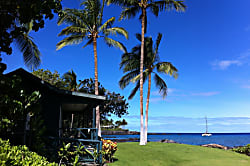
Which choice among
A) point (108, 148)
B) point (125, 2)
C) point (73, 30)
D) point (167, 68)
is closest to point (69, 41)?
point (73, 30)

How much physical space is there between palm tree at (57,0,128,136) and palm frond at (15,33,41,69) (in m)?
6.03

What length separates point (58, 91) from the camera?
34.2ft

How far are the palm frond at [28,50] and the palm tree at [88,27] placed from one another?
6030 mm

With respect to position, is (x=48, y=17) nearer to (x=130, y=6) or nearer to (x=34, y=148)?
(x=34, y=148)

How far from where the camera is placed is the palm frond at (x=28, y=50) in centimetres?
1373

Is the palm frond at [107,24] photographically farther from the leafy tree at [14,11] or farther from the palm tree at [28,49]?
the leafy tree at [14,11]

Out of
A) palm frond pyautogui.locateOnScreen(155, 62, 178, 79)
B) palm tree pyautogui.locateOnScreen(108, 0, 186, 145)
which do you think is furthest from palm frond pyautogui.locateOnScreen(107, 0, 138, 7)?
palm frond pyautogui.locateOnScreen(155, 62, 178, 79)

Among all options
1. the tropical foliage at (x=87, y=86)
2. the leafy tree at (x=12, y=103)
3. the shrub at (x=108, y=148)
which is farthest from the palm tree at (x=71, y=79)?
the leafy tree at (x=12, y=103)

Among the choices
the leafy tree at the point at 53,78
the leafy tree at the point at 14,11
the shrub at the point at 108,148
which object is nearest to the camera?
the leafy tree at the point at 14,11

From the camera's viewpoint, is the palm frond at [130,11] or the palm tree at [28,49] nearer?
the palm tree at [28,49]

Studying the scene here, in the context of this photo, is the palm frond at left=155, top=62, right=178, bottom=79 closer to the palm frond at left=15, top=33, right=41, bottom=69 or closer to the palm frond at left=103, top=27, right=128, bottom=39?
the palm frond at left=103, top=27, right=128, bottom=39

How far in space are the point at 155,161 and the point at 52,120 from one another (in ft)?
21.7

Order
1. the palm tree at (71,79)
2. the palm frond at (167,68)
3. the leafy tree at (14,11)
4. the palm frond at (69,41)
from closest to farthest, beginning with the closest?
the leafy tree at (14,11) < the palm frond at (69,41) < the palm frond at (167,68) < the palm tree at (71,79)

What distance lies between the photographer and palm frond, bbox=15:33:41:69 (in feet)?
45.1
